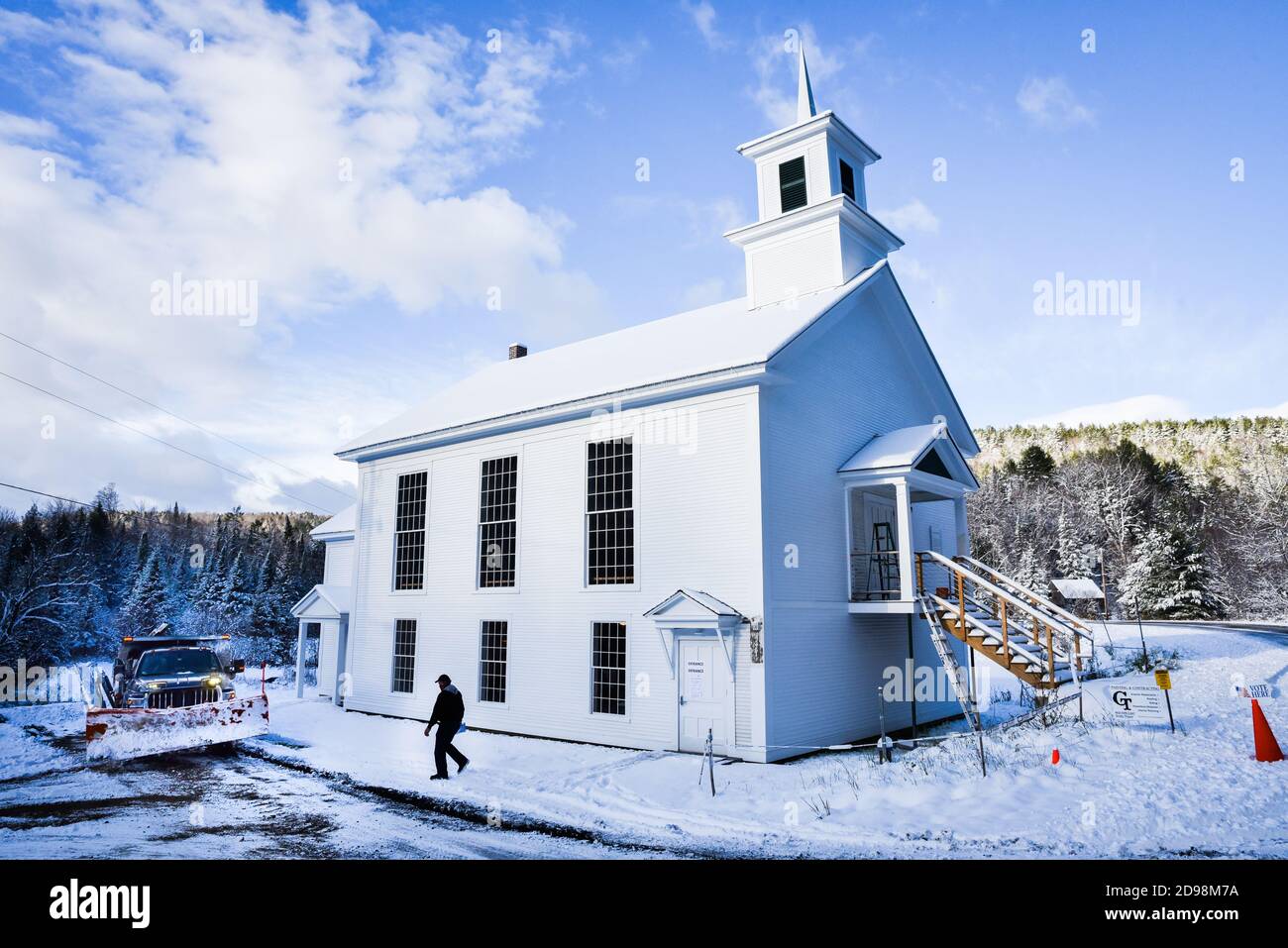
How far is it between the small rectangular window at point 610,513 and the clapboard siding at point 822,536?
347 centimetres

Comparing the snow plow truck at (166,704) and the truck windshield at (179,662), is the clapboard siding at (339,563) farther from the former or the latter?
the truck windshield at (179,662)

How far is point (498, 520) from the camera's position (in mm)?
19672

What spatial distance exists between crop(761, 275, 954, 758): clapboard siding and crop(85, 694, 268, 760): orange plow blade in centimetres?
1071

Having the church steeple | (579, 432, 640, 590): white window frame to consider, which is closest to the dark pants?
(579, 432, 640, 590): white window frame

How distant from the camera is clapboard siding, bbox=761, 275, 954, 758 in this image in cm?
1479

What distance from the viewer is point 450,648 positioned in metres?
20.0

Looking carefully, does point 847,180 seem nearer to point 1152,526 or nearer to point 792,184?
point 792,184

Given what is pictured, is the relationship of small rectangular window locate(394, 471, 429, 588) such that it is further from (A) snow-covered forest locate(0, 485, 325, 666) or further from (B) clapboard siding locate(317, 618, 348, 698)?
(A) snow-covered forest locate(0, 485, 325, 666)

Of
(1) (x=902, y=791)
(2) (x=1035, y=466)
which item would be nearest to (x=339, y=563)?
(1) (x=902, y=791)

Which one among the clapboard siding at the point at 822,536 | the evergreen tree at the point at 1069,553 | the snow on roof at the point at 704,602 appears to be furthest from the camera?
the evergreen tree at the point at 1069,553

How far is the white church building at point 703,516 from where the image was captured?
49.3 feet

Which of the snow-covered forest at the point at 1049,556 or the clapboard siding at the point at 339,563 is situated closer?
the clapboard siding at the point at 339,563

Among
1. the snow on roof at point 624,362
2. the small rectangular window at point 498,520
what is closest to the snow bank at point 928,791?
the small rectangular window at point 498,520
